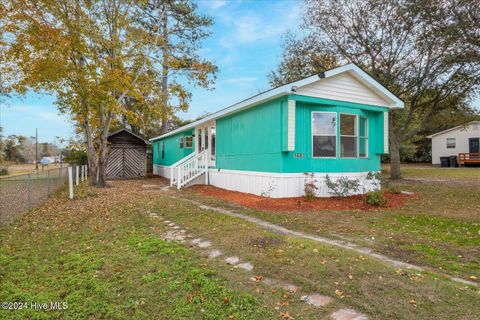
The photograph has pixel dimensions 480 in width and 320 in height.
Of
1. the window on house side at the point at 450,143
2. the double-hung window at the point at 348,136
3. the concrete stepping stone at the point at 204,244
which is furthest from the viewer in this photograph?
the window on house side at the point at 450,143

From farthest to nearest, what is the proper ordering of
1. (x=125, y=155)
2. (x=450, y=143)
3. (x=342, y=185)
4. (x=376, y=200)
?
(x=450, y=143) < (x=125, y=155) < (x=342, y=185) < (x=376, y=200)

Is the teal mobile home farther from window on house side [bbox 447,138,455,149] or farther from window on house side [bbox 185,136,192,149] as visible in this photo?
window on house side [bbox 447,138,455,149]

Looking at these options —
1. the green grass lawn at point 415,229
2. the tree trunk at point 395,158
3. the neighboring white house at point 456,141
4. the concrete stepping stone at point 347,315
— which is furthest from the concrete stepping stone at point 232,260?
the neighboring white house at point 456,141

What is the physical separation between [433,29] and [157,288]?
14070 mm

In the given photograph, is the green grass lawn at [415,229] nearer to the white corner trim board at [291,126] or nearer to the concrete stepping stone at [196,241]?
the concrete stepping stone at [196,241]

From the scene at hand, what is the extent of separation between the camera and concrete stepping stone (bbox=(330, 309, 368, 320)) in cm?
249

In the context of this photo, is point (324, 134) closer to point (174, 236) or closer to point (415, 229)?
point (415, 229)

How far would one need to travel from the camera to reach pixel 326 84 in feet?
30.7

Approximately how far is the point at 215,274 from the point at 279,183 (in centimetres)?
575

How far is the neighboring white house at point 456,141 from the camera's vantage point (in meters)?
27.5

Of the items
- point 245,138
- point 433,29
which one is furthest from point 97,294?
point 433,29

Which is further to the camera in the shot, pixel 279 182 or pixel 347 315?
pixel 279 182


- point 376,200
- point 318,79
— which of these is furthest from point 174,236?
point 318,79

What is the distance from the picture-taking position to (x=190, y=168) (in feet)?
43.4
